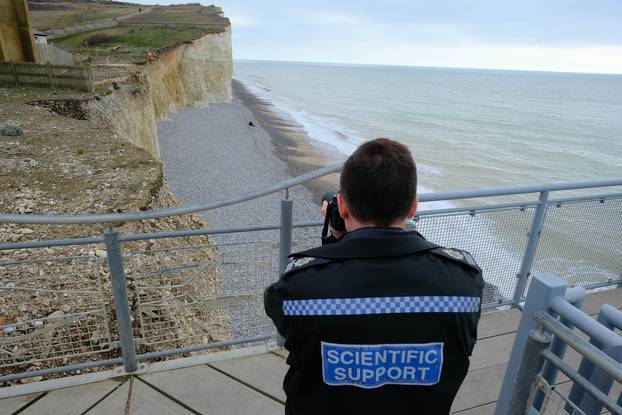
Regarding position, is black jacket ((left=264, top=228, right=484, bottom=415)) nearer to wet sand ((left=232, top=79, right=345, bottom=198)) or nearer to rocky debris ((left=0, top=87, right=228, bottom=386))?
rocky debris ((left=0, top=87, right=228, bottom=386))

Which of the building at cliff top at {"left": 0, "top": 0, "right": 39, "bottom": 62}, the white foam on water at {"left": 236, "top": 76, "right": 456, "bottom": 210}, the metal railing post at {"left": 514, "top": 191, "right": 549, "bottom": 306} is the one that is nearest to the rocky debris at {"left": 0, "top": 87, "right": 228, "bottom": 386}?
the metal railing post at {"left": 514, "top": 191, "right": 549, "bottom": 306}

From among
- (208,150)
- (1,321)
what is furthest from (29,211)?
(208,150)

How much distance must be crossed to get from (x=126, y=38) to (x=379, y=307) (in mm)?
47005

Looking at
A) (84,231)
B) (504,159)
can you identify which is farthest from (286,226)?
(504,159)

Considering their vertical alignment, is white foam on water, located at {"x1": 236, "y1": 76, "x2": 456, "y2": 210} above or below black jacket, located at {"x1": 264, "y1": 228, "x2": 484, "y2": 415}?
below

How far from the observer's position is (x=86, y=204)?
23.3ft

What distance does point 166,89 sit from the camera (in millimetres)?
32281

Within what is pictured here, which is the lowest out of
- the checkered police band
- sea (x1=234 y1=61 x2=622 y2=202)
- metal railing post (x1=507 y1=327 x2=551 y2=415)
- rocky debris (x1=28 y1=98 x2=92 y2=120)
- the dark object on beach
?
sea (x1=234 y1=61 x2=622 y2=202)

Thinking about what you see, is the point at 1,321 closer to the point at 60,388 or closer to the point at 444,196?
the point at 60,388

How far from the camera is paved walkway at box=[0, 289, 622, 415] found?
8.58 feet

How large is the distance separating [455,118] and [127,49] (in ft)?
145

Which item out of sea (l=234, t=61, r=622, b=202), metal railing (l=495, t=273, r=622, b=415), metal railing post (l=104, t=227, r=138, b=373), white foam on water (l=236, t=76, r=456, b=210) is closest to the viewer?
metal railing (l=495, t=273, r=622, b=415)

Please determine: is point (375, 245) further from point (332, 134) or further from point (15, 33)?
point (332, 134)

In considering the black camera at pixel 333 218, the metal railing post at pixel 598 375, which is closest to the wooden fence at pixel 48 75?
the black camera at pixel 333 218
